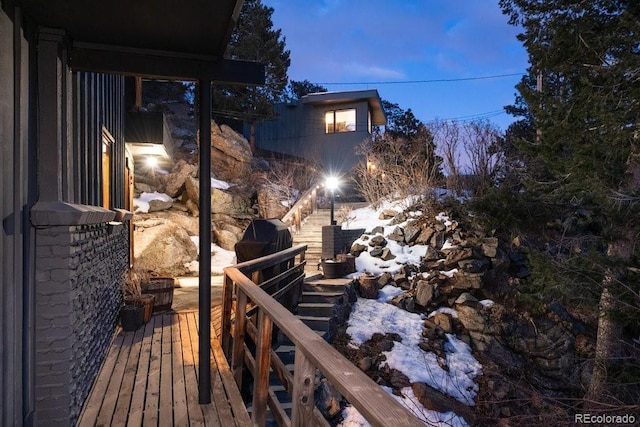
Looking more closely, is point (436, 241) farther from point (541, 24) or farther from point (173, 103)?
point (173, 103)

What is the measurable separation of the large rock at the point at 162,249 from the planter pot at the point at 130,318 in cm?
497

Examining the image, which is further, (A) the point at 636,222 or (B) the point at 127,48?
(A) the point at 636,222

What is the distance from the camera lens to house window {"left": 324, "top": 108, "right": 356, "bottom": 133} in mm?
19000

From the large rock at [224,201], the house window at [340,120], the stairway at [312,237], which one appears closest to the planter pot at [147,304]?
the stairway at [312,237]

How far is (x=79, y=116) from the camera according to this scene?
352cm

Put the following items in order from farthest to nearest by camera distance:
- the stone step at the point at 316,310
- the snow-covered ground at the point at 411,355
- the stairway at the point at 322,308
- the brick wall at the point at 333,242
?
the brick wall at the point at 333,242
the stone step at the point at 316,310
the stairway at the point at 322,308
the snow-covered ground at the point at 411,355

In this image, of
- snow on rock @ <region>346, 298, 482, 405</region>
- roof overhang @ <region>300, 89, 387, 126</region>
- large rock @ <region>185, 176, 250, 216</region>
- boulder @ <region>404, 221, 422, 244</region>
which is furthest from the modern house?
roof overhang @ <region>300, 89, 387, 126</region>

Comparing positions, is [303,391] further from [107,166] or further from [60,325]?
[107,166]

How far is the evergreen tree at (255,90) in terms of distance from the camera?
64.6 feet

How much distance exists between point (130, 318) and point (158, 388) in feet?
6.60

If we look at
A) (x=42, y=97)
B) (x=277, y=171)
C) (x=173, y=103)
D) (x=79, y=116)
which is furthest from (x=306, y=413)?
(x=173, y=103)

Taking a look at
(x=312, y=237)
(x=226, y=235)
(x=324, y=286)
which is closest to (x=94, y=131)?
(x=324, y=286)

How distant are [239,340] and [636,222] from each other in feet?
19.5

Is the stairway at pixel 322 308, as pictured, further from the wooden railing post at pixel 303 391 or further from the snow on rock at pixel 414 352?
the wooden railing post at pixel 303 391
